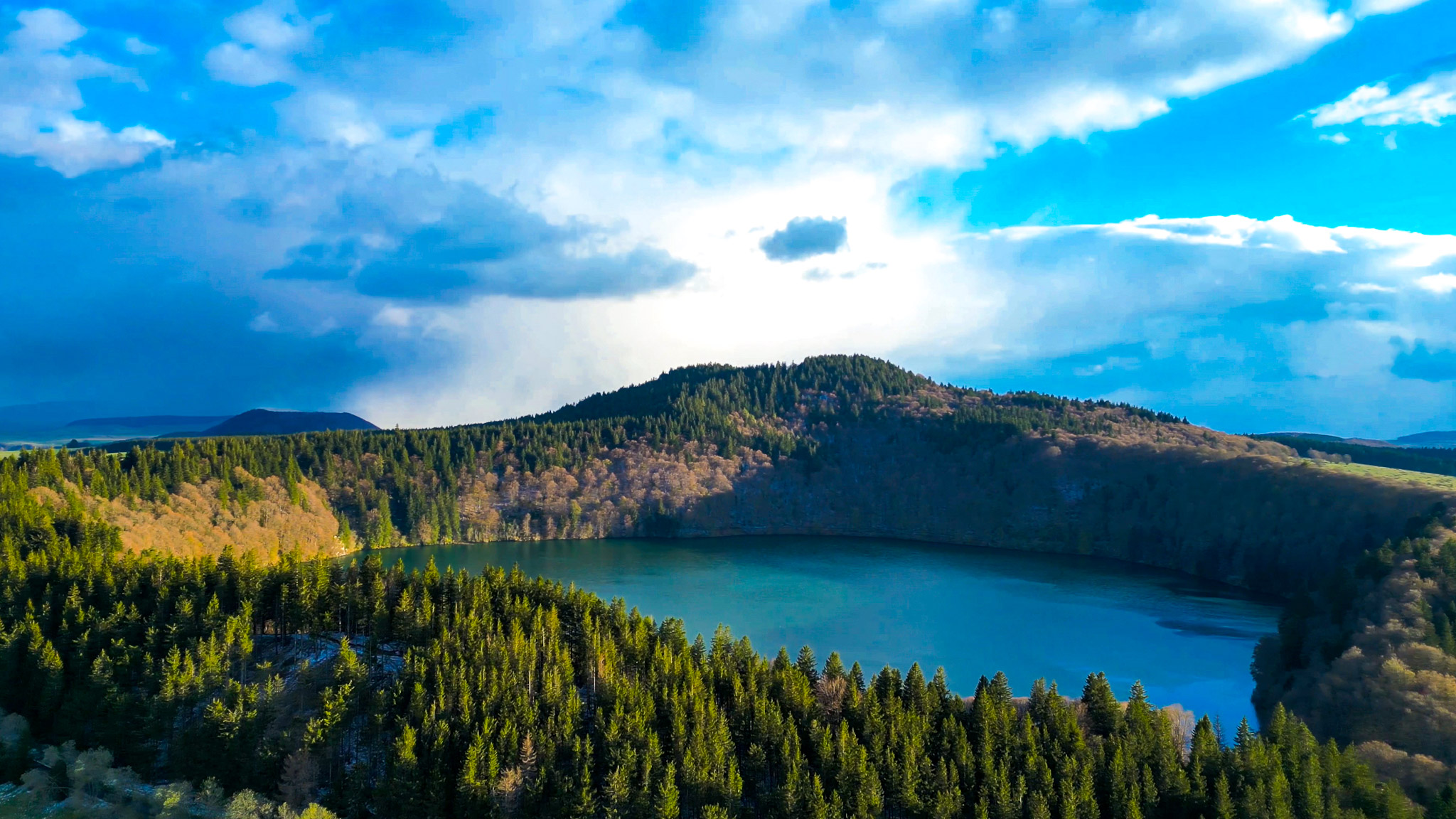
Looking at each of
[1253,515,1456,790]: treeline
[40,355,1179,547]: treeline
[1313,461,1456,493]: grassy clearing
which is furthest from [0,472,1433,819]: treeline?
[40,355,1179,547]: treeline

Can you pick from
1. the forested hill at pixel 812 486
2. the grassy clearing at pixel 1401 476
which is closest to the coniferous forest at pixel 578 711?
the grassy clearing at pixel 1401 476

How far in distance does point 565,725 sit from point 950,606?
6933 cm

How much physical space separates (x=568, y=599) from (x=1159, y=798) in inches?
1486

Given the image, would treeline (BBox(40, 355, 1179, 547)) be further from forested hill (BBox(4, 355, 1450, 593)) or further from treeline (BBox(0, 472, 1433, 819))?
treeline (BBox(0, 472, 1433, 819))

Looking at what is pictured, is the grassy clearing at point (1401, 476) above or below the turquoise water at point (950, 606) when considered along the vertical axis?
above

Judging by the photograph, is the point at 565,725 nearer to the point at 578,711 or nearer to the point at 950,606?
the point at 578,711

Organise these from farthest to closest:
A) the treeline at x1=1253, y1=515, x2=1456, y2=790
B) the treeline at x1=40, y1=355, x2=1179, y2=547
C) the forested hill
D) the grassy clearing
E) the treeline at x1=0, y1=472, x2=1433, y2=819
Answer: the treeline at x1=40, y1=355, x2=1179, y2=547 → the forested hill → the grassy clearing → the treeline at x1=1253, y1=515, x2=1456, y2=790 → the treeline at x1=0, y1=472, x2=1433, y2=819

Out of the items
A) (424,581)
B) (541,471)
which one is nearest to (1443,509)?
(424,581)

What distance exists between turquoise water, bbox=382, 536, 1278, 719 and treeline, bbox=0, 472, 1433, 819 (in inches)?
886

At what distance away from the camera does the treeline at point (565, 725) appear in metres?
39.9

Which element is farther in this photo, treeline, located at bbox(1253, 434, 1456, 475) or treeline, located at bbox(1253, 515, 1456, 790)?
treeline, located at bbox(1253, 434, 1456, 475)

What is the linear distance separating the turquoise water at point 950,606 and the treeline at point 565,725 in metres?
22.5

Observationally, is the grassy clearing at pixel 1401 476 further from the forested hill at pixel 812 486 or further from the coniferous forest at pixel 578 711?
the coniferous forest at pixel 578 711

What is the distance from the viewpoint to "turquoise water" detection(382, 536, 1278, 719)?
75438 millimetres
